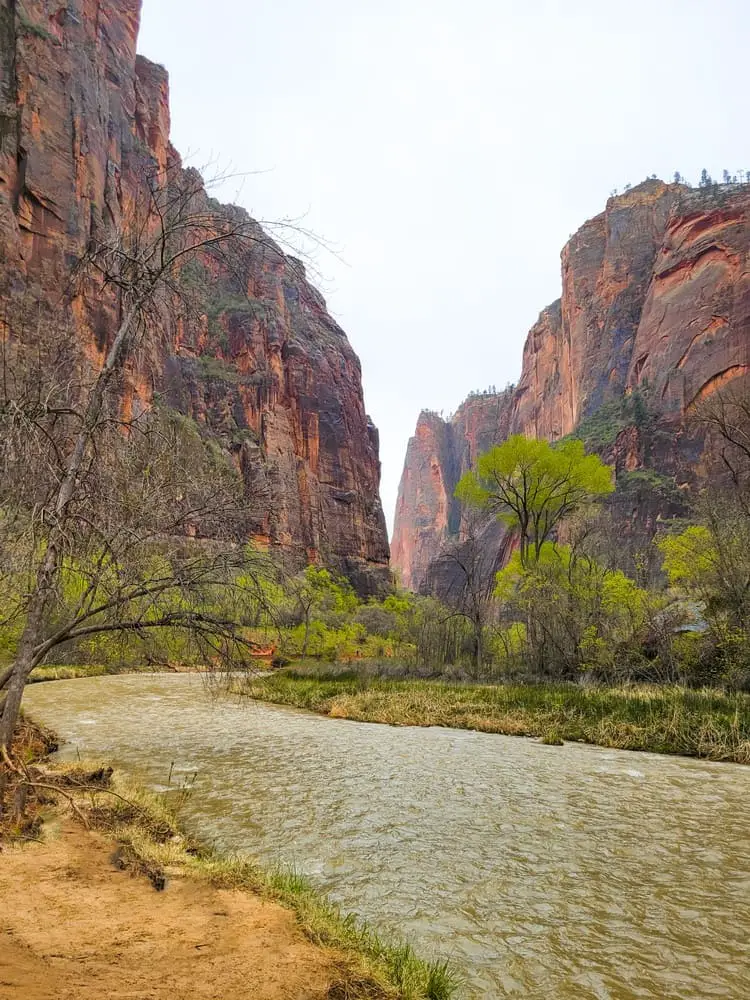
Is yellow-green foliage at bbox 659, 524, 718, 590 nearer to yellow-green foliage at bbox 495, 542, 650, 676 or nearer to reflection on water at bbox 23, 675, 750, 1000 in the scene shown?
yellow-green foliage at bbox 495, 542, 650, 676

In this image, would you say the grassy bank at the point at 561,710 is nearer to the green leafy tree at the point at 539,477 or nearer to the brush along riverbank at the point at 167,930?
the brush along riverbank at the point at 167,930

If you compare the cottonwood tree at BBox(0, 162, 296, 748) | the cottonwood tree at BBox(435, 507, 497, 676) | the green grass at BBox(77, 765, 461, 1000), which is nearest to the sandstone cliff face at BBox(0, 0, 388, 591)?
the cottonwood tree at BBox(0, 162, 296, 748)

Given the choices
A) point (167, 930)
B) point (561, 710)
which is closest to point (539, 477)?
point (561, 710)

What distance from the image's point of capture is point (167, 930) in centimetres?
384

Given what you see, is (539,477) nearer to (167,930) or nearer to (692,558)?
(692,558)

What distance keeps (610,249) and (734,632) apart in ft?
290

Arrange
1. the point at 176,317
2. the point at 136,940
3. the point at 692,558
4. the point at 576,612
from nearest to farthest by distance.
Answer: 1. the point at 136,940
2. the point at 176,317
3. the point at 692,558
4. the point at 576,612

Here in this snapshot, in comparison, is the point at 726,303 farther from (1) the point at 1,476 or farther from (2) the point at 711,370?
(1) the point at 1,476

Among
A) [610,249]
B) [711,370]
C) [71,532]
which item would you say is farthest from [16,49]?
[610,249]

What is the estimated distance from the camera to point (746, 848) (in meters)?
6.89

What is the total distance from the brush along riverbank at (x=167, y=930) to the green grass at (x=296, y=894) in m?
0.01

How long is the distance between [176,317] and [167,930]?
7.25 meters

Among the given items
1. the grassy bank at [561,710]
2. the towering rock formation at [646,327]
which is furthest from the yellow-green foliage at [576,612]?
the towering rock formation at [646,327]

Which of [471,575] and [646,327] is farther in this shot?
[646,327]
